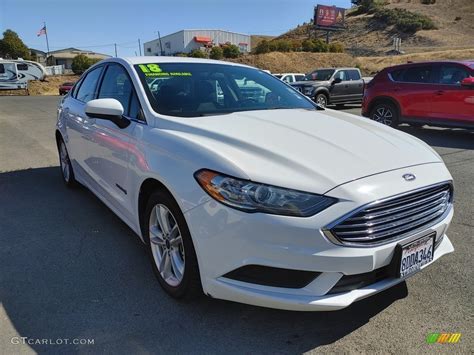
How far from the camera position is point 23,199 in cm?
540

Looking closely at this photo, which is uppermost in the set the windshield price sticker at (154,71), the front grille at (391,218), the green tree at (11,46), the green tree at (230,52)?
the green tree at (11,46)

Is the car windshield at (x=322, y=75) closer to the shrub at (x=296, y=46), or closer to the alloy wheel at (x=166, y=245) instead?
the alloy wheel at (x=166, y=245)

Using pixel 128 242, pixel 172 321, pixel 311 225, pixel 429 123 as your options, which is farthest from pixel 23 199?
pixel 429 123

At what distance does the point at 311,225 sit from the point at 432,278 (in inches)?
63.4

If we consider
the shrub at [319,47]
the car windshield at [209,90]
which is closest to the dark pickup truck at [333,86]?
the car windshield at [209,90]

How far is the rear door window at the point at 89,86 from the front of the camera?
15.3 feet

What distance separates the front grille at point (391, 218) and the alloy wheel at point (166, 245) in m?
1.09

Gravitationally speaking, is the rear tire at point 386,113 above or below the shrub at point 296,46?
below

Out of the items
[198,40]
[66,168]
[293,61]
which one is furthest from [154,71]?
[198,40]

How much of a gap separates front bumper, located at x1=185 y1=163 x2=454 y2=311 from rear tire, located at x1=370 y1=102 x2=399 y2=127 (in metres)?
8.40

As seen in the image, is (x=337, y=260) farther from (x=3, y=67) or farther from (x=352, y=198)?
(x=3, y=67)

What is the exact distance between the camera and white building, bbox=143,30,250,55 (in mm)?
83812

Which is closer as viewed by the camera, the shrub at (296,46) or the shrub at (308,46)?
the shrub at (308,46)

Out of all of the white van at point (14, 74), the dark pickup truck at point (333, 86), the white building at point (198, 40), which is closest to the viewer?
the dark pickup truck at point (333, 86)
